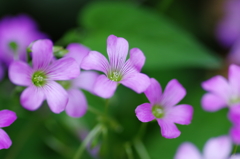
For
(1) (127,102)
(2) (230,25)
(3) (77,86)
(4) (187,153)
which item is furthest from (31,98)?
(2) (230,25)

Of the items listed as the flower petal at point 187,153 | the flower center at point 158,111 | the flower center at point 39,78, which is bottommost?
the flower petal at point 187,153

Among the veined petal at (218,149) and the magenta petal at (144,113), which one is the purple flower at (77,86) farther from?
the veined petal at (218,149)

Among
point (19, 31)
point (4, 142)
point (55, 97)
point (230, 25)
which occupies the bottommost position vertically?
point (19, 31)

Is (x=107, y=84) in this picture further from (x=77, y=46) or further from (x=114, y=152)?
(x=114, y=152)

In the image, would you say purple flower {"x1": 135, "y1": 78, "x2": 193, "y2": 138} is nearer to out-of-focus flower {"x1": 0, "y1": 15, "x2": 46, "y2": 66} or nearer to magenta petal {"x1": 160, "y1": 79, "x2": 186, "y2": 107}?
magenta petal {"x1": 160, "y1": 79, "x2": 186, "y2": 107}

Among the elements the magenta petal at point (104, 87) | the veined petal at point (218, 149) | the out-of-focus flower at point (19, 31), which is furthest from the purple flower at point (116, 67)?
the out-of-focus flower at point (19, 31)

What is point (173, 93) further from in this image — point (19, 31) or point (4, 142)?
point (19, 31)

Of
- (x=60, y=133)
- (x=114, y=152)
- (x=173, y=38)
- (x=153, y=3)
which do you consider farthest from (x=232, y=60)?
(x=60, y=133)
